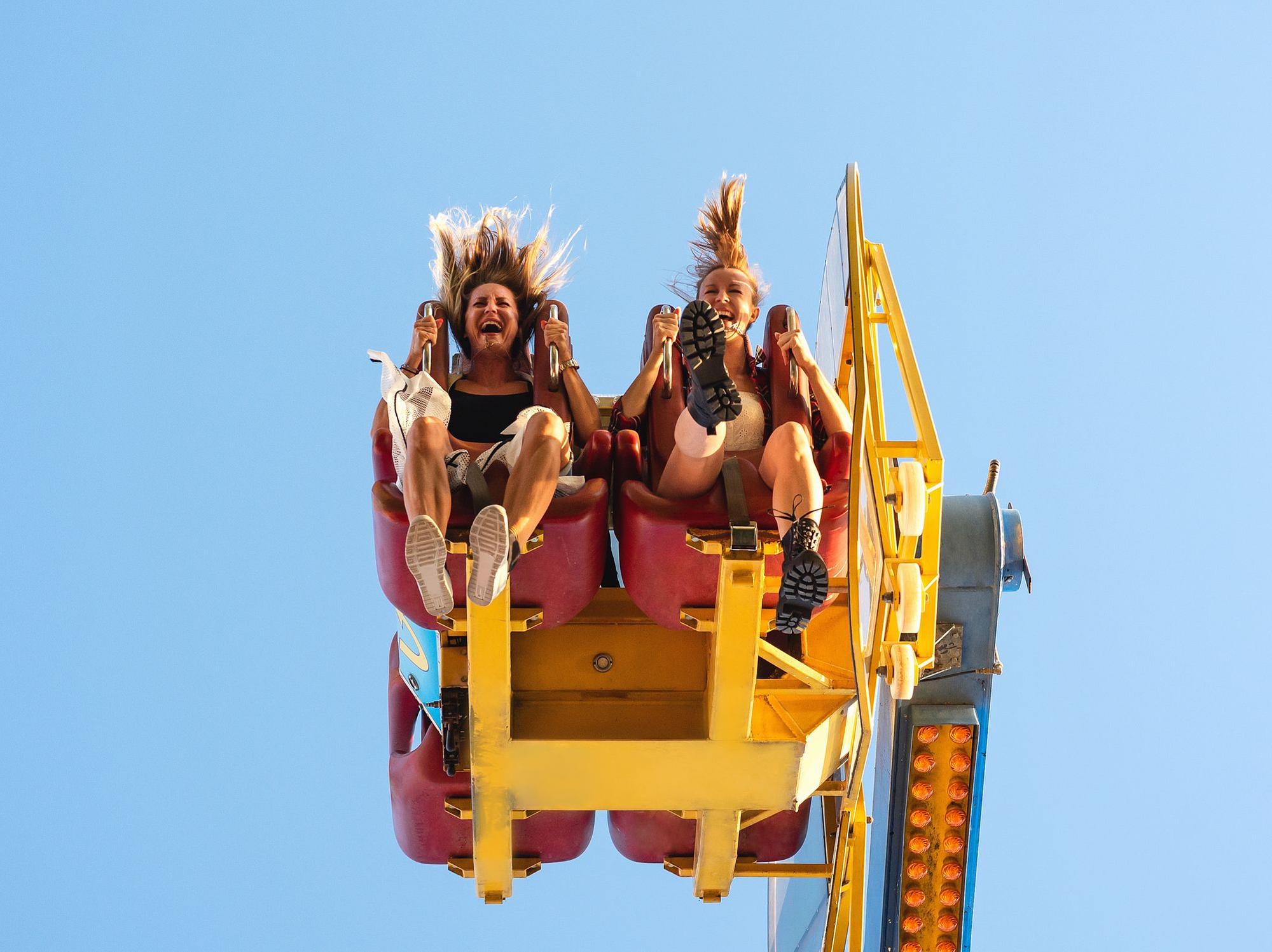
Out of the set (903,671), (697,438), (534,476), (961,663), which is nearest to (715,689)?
(903,671)

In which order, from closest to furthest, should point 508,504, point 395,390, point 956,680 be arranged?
point 508,504 → point 395,390 → point 956,680

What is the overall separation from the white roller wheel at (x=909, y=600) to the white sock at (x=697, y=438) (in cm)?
73

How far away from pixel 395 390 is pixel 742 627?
142 cm

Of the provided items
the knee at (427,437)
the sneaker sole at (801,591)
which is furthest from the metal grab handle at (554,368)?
the sneaker sole at (801,591)

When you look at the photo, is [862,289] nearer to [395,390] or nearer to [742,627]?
[742,627]

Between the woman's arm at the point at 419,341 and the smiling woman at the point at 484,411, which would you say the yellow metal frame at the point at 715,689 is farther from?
the woman's arm at the point at 419,341

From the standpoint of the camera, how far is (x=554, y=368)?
6.95 meters

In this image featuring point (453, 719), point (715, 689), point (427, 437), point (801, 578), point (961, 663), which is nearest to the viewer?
point (801, 578)

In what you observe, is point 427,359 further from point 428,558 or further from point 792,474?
point 792,474

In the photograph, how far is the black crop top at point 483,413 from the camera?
6.87m

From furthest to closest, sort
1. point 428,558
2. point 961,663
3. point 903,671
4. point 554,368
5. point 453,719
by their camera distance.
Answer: point 961,663
point 554,368
point 453,719
point 903,671
point 428,558

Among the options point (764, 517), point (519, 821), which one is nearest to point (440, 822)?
point (519, 821)

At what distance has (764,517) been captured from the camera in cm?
625

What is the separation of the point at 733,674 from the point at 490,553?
1.01 meters
